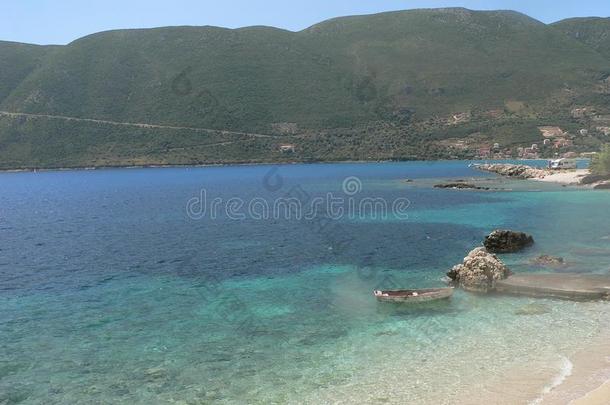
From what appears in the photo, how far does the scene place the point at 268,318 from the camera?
21.8 meters

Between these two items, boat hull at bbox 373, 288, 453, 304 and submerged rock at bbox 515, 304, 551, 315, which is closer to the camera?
submerged rock at bbox 515, 304, 551, 315

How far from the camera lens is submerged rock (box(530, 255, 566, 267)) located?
29.3 m

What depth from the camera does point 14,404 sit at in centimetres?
1443

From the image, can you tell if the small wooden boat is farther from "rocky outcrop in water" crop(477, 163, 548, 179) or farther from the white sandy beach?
"rocky outcrop in water" crop(477, 163, 548, 179)

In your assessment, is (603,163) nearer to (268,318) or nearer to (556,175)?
(556,175)

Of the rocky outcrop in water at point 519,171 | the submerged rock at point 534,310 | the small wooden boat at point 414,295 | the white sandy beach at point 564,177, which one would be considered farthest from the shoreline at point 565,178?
the small wooden boat at point 414,295

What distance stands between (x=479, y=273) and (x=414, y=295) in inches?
167

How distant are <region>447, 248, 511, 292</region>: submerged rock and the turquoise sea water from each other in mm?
1094

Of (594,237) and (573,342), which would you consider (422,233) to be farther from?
(573,342)

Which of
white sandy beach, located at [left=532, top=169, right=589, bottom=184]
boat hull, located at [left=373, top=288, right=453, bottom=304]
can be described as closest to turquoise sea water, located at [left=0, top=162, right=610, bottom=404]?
boat hull, located at [left=373, top=288, right=453, bottom=304]

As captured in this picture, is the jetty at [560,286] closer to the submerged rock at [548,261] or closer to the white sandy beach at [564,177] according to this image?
the submerged rock at [548,261]

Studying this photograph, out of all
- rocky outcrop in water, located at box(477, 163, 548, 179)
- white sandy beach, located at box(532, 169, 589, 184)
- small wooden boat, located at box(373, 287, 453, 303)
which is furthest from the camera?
rocky outcrop in water, located at box(477, 163, 548, 179)

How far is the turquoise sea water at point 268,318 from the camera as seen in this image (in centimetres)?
1527

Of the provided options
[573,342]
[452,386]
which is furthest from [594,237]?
[452,386]
